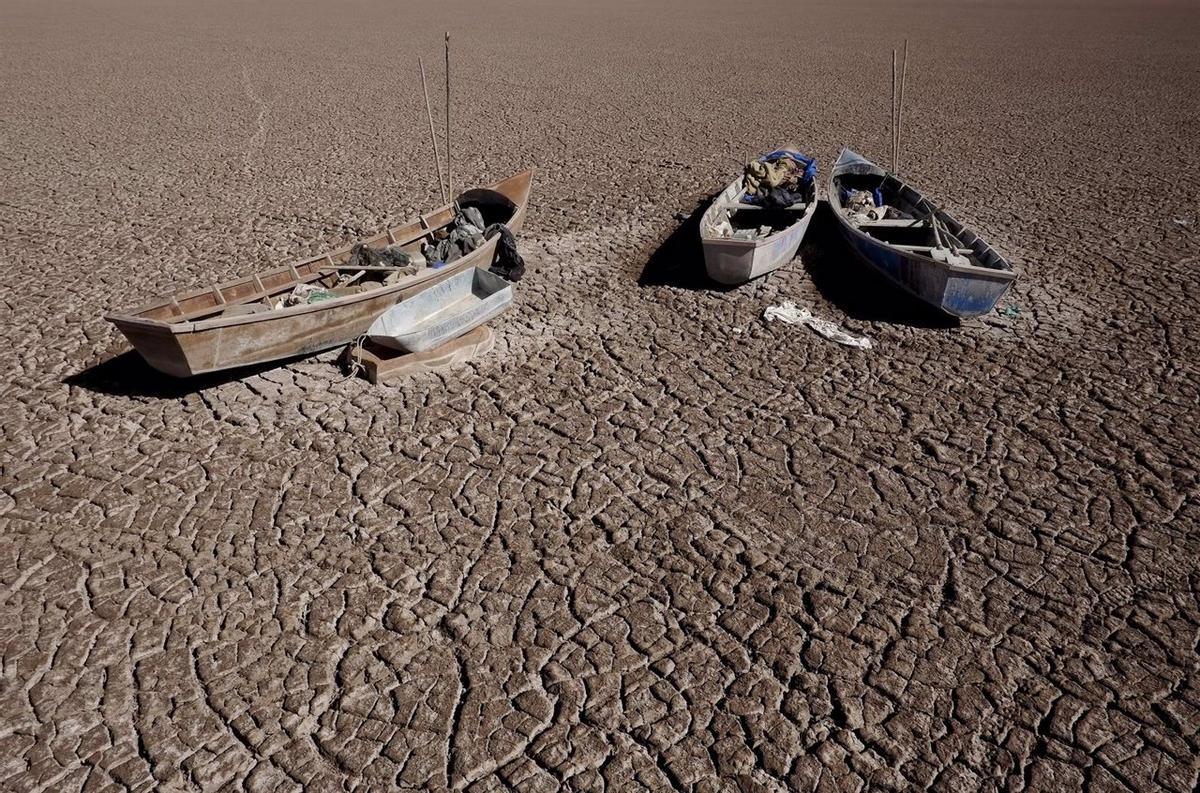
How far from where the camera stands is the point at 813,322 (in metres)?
10.4

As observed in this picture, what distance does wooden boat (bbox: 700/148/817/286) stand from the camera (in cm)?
1086

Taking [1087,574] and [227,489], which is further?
[227,489]

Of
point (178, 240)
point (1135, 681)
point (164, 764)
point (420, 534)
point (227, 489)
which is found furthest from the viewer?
point (178, 240)

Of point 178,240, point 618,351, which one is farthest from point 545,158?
point 618,351

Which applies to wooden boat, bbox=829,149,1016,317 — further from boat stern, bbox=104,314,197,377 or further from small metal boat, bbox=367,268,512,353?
boat stern, bbox=104,314,197,377

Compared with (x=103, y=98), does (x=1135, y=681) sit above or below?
above

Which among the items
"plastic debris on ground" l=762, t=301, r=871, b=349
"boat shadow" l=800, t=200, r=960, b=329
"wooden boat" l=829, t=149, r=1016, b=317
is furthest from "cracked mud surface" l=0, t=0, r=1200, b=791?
"wooden boat" l=829, t=149, r=1016, b=317

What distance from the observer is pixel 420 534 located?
708 cm

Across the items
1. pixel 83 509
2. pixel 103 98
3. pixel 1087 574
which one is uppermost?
pixel 1087 574

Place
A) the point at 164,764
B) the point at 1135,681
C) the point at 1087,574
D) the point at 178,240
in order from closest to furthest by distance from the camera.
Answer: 1. the point at 164,764
2. the point at 1135,681
3. the point at 1087,574
4. the point at 178,240

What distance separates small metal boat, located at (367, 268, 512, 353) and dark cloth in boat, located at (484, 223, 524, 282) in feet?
2.25

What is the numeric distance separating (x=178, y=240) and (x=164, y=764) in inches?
375

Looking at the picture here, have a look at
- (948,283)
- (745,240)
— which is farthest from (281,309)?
(948,283)

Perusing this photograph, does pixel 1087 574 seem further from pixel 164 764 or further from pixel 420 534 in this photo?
pixel 164 764
